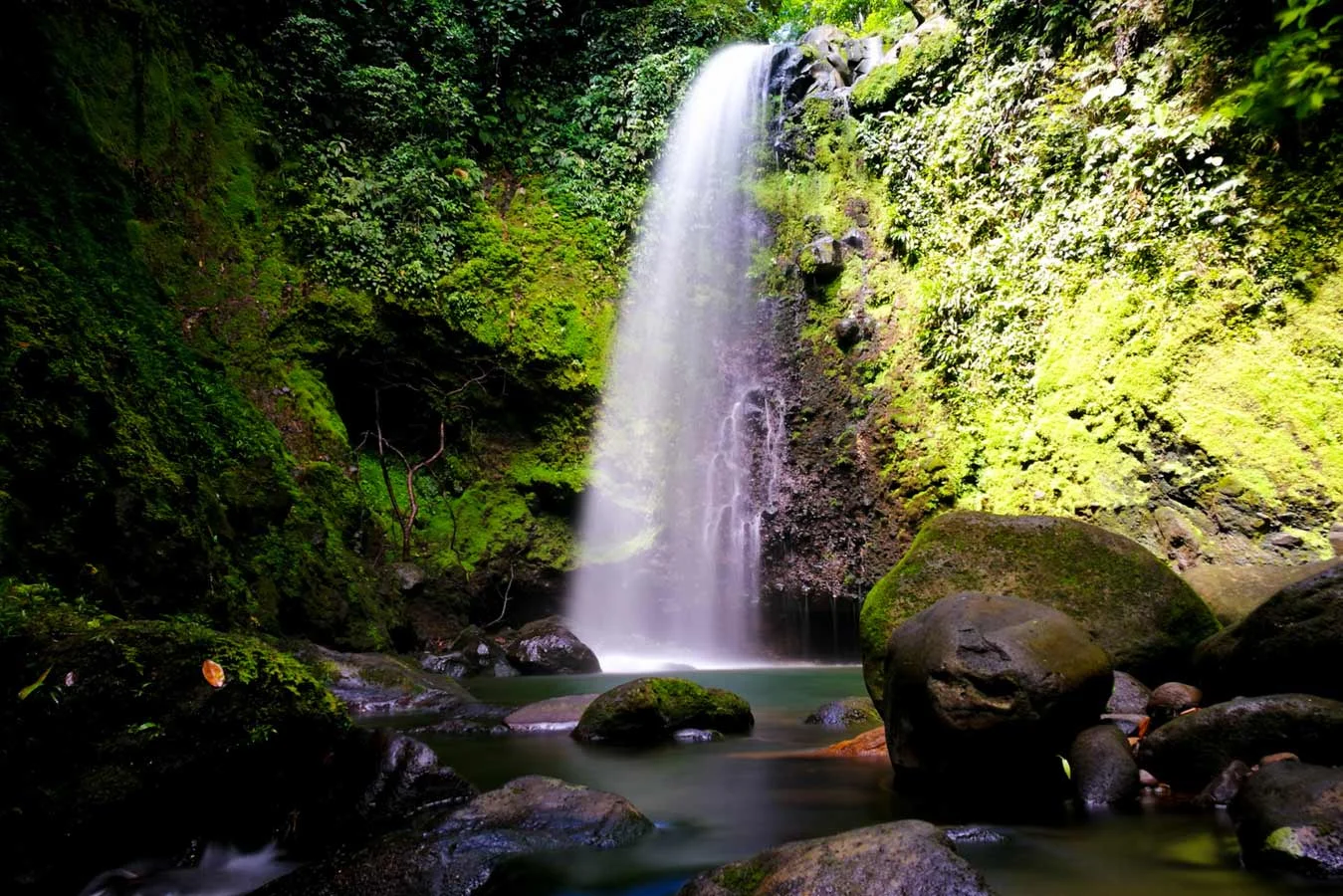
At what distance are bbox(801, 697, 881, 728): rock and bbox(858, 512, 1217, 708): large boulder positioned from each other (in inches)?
46.4

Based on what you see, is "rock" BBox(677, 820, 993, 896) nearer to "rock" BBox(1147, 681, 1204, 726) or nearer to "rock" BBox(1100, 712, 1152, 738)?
"rock" BBox(1100, 712, 1152, 738)

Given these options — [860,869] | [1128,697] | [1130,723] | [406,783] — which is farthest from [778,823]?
[1128,697]

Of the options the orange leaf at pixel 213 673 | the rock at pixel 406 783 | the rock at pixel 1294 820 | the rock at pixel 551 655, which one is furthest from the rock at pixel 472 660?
the rock at pixel 1294 820

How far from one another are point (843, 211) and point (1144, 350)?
20.8 feet

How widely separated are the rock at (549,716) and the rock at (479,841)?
8.11ft

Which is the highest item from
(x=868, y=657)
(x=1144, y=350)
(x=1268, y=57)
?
(x=1268, y=57)

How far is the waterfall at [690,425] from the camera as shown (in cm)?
1148

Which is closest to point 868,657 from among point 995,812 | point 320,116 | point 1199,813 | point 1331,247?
point 995,812

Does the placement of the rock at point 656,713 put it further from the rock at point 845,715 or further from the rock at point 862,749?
the rock at point 862,749

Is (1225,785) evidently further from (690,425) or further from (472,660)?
(690,425)

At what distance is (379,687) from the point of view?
676cm

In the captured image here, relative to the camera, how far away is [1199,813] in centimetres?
347

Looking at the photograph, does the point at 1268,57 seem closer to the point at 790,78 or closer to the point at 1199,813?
the point at 1199,813

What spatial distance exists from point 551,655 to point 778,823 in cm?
605
